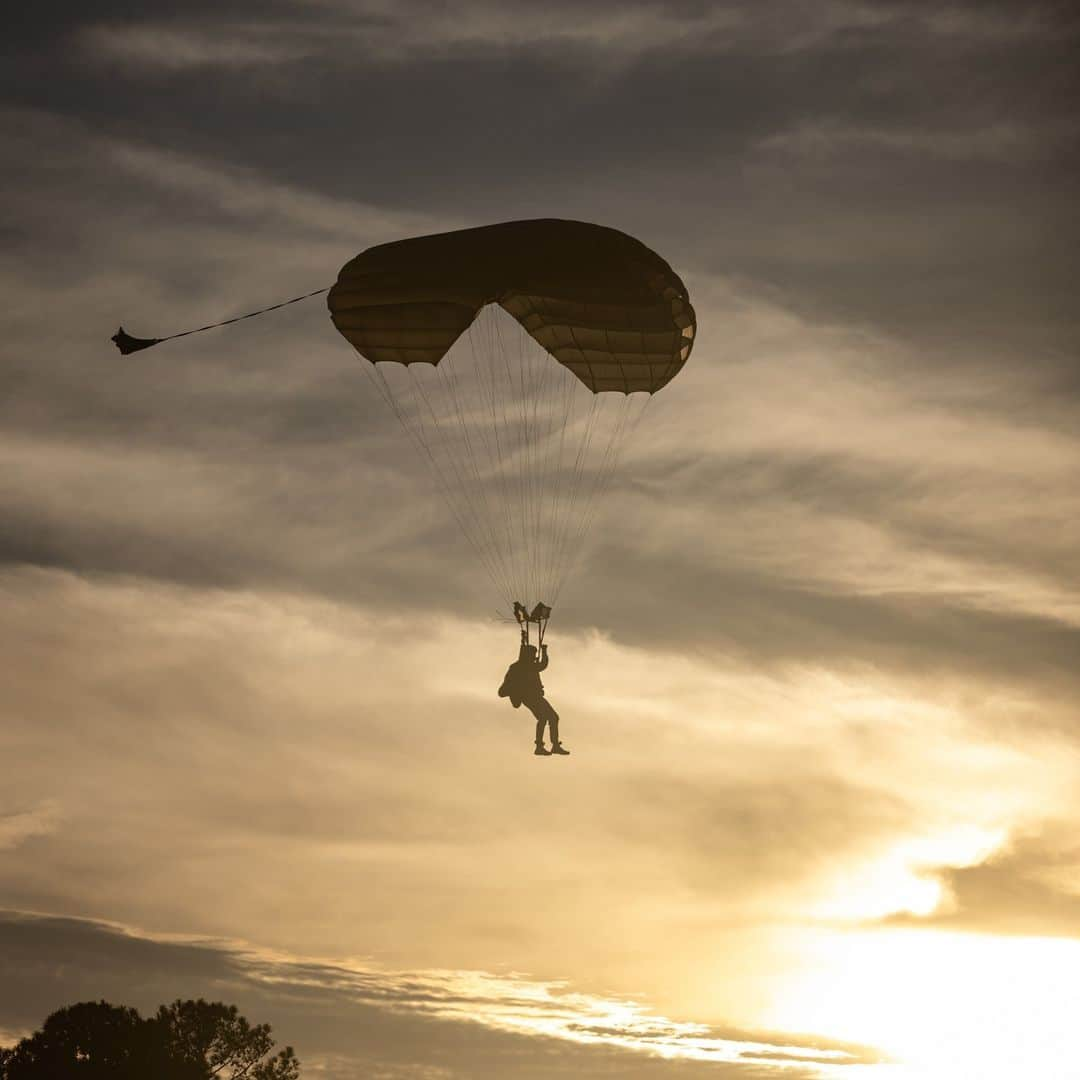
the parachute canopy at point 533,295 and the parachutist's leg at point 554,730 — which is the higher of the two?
the parachute canopy at point 533,295

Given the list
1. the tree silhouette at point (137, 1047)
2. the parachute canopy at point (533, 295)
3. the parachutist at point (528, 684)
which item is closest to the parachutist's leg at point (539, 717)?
the parachutist at point (528, 684)

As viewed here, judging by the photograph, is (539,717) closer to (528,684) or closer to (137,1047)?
(528,684)

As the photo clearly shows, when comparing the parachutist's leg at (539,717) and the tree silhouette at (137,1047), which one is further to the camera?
the tree silhouette at (137,1047)

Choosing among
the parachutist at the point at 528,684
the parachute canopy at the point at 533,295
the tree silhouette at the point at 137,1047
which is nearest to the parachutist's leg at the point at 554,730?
the parachutist at the point at 528,684

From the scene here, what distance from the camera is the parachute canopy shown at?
36.8 m

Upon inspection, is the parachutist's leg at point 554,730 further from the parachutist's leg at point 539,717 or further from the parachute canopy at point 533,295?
the parachute canopy at point 533,295

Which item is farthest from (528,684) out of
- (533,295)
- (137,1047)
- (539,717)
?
(137,1047)

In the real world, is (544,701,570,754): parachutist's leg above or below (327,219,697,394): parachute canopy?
below

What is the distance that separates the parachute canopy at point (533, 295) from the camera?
36.8m

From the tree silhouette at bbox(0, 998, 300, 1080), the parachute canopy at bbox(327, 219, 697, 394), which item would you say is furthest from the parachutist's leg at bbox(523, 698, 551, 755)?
the tree silhouette at bbox(0, 998, 300, 1080)

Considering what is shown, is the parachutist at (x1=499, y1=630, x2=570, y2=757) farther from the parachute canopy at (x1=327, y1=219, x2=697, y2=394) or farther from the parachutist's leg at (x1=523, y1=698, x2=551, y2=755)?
the parachute canopy at (x1=327, y1=219, x2=697, y2=394)

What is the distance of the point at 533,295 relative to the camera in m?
37.2

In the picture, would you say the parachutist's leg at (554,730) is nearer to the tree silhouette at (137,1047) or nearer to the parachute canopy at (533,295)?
the parachute canopy at (533,295)

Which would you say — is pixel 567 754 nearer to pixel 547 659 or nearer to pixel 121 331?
pixel 547 659
